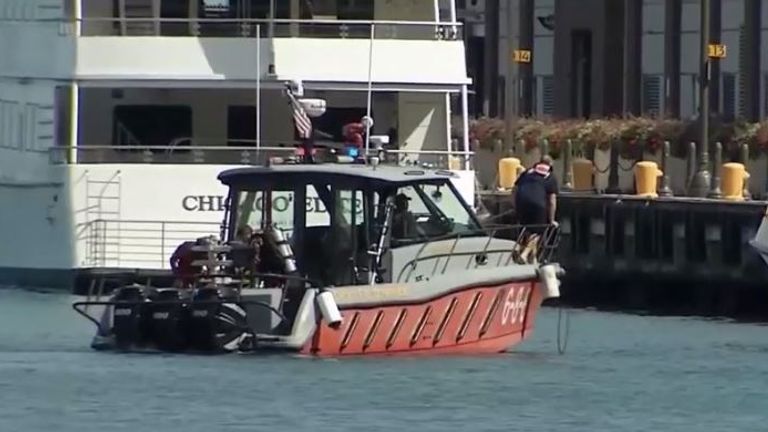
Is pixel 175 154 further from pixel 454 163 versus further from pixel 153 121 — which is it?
pixel 454 163

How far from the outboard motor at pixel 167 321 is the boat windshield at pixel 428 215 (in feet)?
7.69

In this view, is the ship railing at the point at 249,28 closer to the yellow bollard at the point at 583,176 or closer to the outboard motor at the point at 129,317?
the yellow bollard at the point at 583,176

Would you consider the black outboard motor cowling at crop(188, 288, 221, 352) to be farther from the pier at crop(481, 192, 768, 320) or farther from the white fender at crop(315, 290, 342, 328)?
the pier at crop(481, 192, 768, 320)

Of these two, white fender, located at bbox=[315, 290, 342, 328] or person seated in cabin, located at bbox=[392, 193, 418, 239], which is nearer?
white fender, located at bbox=[315, 290, 342, 328]

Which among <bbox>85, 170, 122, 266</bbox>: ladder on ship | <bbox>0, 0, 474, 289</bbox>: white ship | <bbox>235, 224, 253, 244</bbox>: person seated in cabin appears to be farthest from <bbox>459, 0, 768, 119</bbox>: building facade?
<bbox>235, 224, 253, 244</bbox>: person seated in cabin

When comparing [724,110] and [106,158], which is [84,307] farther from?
[724,110]

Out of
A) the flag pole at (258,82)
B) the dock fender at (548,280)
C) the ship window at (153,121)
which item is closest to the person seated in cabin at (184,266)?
the dock fender at (548,280)

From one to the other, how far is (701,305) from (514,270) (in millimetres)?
11808

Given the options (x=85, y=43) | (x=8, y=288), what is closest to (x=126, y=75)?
(x=85, y=43)

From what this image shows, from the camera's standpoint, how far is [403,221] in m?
29.2

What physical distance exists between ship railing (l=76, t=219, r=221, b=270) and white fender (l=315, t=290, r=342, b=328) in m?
9.75

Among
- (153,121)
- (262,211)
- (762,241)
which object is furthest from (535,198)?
(262,211)

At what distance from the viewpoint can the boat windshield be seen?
95.9 feet

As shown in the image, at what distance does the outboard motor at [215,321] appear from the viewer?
28.1 meters
